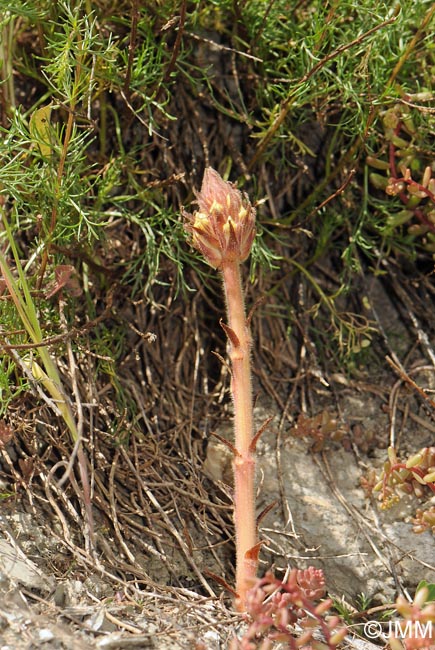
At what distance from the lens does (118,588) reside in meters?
1.72

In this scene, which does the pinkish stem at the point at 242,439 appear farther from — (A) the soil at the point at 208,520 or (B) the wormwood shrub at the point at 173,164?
(B) the wormwood shrub at the point at 173,164

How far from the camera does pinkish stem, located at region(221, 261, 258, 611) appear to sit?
1721 mm

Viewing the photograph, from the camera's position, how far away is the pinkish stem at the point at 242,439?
5.65ft

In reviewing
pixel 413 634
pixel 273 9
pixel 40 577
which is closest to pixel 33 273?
pixel 40 577

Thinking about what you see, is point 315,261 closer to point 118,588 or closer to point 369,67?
point 369,67

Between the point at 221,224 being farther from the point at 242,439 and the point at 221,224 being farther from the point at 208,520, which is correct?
the point at 208,520

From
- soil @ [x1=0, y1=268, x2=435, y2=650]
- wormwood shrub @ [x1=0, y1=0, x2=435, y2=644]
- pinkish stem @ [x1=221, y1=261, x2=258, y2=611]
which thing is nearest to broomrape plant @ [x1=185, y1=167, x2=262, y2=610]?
pinkish stem @ [x1=221, y1=261, x2=258, y2=611]

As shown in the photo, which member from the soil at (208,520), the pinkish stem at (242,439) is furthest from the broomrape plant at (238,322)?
the soil at (208,520)

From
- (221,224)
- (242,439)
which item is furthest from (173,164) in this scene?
(242,439)

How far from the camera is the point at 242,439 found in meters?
1.74

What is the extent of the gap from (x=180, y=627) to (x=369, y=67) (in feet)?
5.29

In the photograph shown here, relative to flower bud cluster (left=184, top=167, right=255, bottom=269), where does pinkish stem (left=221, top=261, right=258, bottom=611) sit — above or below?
below

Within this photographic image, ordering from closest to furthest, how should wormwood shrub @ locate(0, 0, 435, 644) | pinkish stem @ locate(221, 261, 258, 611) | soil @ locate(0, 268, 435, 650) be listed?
1. soil @ locate(0, 268, 435, 650)
2. pinkish stem @ locate(221, 261, 258, 611)
3. wormwood shrub @ locate(0, 0, 435, 644)

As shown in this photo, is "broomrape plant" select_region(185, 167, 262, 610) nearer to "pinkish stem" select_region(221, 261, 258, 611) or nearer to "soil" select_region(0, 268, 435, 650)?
"pinkish stem" select_region(221, 261, 258, 611)
